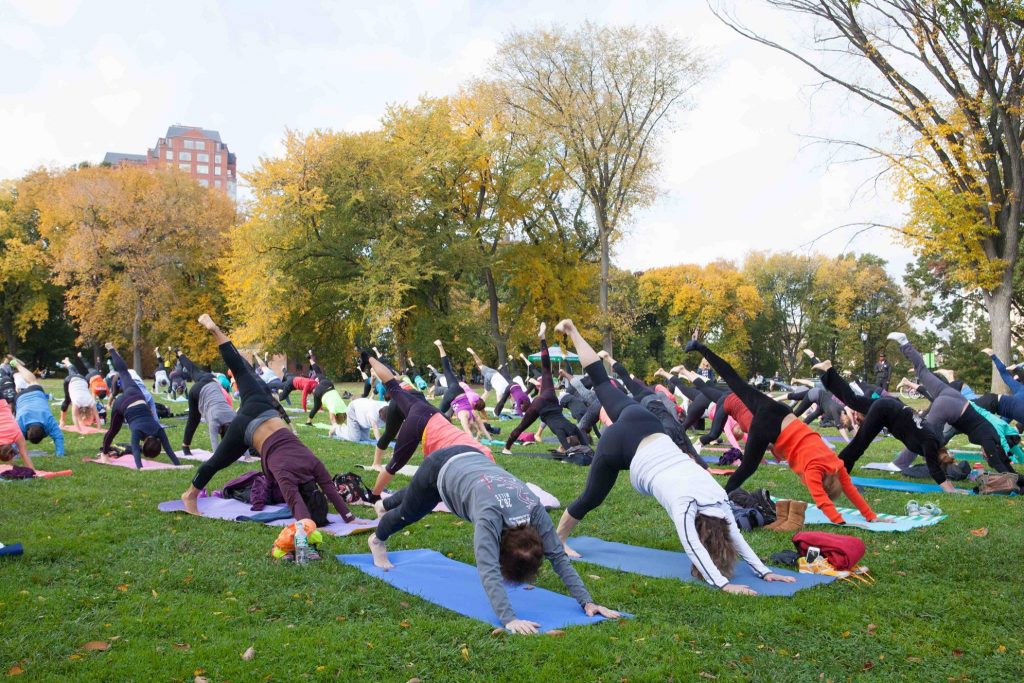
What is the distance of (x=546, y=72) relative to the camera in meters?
34.3

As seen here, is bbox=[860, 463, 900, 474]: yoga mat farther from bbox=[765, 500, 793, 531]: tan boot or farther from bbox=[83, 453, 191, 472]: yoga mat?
bbox=[83, 453, 191, 472]: yoga mat

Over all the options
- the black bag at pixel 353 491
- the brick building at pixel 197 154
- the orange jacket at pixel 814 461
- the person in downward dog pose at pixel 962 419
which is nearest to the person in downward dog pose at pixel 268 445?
the black bag at pixel 353 491

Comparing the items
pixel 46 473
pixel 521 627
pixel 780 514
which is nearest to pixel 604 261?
pixel 46 473

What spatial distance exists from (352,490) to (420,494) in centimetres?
359

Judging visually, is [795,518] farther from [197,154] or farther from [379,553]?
[197,154]

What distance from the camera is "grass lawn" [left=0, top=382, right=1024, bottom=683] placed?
4.24m

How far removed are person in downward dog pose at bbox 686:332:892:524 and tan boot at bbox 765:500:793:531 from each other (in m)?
0.35

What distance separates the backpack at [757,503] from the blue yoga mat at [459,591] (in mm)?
3247

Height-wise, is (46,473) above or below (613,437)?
below

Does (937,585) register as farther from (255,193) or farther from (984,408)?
(255,193)

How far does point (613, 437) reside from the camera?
20.2 ft

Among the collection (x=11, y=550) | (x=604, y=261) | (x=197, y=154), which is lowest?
(x=11, y=550)

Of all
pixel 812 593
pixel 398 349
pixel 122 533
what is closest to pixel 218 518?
pixel 122 533

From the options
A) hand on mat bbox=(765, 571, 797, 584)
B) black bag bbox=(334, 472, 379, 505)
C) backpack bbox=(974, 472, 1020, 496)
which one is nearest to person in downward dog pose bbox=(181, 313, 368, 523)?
black bag bbox=(334, 472, 379, 505)
